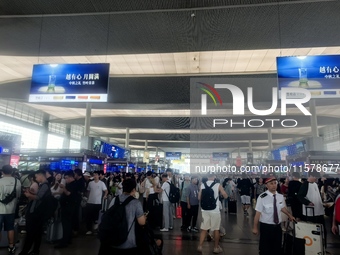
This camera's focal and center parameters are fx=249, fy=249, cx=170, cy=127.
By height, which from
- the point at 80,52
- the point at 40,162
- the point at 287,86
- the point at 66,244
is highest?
the point at 80,52

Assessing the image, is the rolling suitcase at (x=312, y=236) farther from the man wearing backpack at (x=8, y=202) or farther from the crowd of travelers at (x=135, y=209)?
the man wearing backpack at (x=8, y=202)

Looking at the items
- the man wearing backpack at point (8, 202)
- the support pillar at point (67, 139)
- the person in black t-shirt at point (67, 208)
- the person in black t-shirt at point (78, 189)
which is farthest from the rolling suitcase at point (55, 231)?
the support pillar at point (67, 139)

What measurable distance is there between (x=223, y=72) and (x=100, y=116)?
14.1 m

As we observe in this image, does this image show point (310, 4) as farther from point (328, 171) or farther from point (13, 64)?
point (13, 64)

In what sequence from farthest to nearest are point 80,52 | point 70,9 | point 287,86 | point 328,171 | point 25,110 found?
point 25,110, point 328,171, point 80,52, point 70,9, point 287,86

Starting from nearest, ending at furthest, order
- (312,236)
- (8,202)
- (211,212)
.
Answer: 1. (312,236)
2. (8,202)
3. (211,212)

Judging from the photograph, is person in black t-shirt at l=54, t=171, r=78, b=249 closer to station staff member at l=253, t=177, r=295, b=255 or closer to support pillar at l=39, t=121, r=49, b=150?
station staff member at l=253, t=177, r=295, b=255

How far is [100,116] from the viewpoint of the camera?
2259 centimetres

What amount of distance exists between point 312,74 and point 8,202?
7409mm

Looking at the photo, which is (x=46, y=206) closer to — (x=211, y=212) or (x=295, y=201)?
(x=211, y=212)

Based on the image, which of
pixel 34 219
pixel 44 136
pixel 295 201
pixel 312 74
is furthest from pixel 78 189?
pixel 44 136

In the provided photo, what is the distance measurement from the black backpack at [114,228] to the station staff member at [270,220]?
2.34 metres

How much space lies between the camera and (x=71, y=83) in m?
6.96

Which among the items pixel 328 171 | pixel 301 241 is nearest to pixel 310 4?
pixel 301 241
